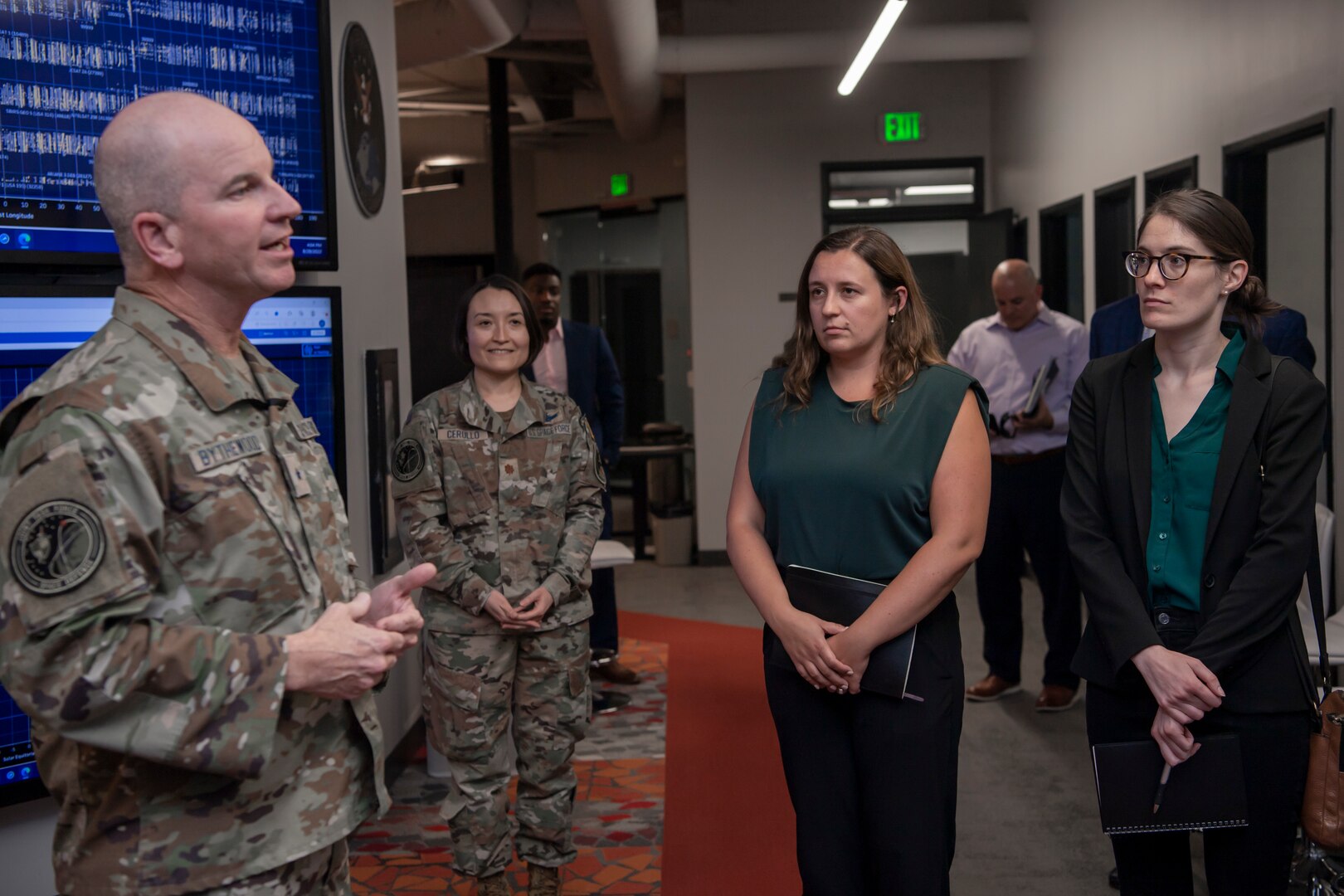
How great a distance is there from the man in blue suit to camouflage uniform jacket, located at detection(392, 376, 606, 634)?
82.7 inches

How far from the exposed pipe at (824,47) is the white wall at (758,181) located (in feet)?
2.75

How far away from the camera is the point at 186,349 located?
137 cm

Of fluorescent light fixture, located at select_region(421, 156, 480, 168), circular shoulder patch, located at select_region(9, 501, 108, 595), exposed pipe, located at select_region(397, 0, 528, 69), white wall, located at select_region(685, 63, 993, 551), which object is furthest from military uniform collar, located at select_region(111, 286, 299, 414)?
fluorescent light fixture, located at select_region(421, 156, 480, 168)

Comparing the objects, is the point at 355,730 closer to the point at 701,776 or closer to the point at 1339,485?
the point at 701,776

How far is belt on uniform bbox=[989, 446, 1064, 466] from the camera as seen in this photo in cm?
453

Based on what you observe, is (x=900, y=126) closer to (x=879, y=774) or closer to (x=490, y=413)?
(x=490, y=413)

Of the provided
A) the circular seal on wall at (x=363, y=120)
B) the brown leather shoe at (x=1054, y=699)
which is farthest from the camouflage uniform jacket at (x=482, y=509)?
the brown leather shoe at (x=1054, y=699)

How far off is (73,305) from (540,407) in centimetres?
111

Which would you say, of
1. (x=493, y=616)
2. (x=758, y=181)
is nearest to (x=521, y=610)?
(x=493, y=616)

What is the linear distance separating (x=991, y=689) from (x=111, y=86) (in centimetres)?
381

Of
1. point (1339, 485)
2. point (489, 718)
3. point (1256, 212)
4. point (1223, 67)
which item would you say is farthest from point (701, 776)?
point (1223, 67)

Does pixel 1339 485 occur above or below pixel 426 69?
below

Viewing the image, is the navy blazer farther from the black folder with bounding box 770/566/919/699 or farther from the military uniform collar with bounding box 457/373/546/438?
the black folder with bounding box 770/566/919/699

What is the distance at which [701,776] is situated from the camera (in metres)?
3.96
